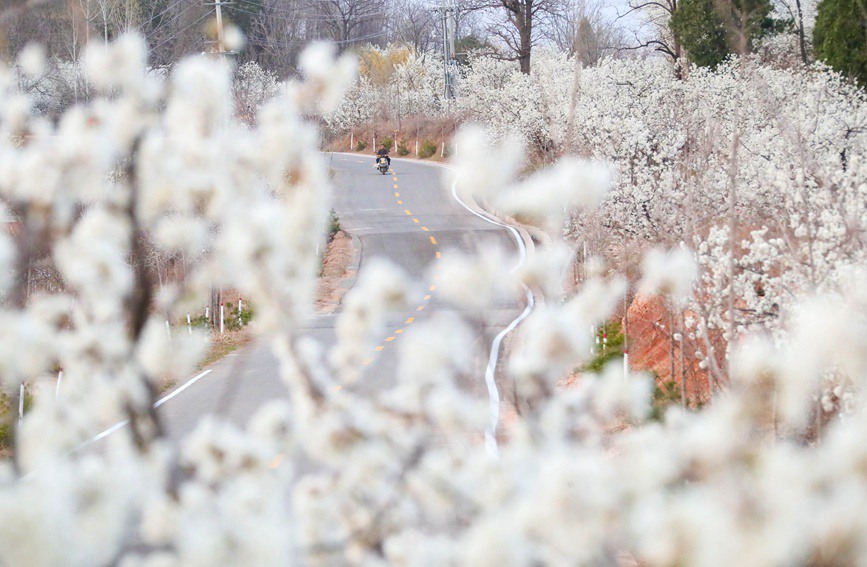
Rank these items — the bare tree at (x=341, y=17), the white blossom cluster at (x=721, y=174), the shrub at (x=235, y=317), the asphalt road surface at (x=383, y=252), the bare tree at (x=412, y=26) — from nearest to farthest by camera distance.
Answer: the asphalt road surface at (x=383, y=252), the white blossom cluster at (x=721, y=174), the shrub at (x=235, y=317), the bare tree at (x=341, y=17), the bare tree at (x=412, y=26)

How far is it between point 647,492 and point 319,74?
0.96 meters

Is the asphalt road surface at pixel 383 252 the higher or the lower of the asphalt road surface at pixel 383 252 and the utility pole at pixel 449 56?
the lower

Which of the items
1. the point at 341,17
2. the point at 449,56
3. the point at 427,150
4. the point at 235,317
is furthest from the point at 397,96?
the point at 235,317

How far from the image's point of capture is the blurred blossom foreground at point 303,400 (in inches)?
55.1

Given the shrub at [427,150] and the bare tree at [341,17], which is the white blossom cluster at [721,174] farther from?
the bare tree at [341,17]

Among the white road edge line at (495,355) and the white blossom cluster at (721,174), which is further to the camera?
the white blossom cluster at (721,174)

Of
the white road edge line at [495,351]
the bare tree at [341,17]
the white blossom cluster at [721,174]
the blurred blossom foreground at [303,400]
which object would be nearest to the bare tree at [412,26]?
the bare tree at [341,17]

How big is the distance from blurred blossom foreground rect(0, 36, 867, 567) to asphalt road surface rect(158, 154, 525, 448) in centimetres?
15

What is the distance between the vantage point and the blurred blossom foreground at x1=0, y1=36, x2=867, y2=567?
140 cm

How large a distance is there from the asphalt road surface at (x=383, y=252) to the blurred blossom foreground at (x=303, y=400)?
15 centimetres

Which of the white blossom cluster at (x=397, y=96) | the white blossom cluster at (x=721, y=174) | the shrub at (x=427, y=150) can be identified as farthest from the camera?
the white blossom cluster at (x=397, y=96)

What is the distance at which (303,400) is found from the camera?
5.85 ft

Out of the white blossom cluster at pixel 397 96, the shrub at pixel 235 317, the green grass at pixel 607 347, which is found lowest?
the shrub at pixel 235 317

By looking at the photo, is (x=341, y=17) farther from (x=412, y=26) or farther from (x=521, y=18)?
(x=521, y=18)
